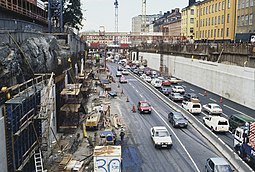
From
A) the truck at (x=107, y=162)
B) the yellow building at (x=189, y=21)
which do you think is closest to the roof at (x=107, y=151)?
the truck at (x=107, y=162)

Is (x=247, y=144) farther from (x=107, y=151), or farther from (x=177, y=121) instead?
(x=177, y=121)

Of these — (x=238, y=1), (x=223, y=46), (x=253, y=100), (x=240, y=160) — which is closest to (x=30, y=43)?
(x=240, y=160)

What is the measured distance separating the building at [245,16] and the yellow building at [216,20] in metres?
4.94

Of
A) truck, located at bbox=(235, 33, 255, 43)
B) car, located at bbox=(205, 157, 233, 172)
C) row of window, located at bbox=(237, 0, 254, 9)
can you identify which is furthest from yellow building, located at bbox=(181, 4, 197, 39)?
car, located at bbox=(205, 157, 233, 172)

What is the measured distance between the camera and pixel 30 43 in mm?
21922

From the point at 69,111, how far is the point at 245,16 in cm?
Answer: 4343

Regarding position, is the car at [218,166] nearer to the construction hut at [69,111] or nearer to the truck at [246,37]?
the construction hut at [69,111]

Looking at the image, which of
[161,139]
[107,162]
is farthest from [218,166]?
[161,139]

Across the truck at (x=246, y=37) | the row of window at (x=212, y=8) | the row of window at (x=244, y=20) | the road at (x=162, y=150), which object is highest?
the row of window at (x=212, y=8)

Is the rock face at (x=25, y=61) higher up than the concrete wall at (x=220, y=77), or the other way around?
the rock face at (x=25, y=61)

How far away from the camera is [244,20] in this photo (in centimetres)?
5916

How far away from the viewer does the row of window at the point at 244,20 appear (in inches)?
2239

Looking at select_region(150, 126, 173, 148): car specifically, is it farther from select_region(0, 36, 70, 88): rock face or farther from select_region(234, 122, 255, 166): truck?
select_region(0, 36, 70, 88): rock face

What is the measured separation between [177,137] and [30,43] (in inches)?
579
